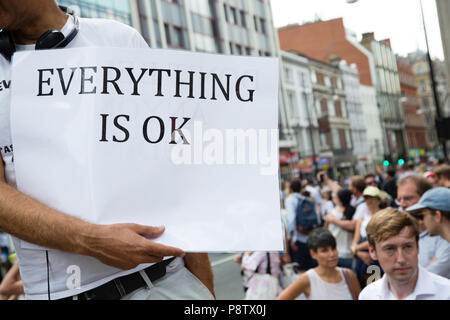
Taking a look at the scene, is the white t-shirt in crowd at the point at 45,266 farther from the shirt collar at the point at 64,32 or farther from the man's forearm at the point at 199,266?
the man's forearm at the point at 199,266

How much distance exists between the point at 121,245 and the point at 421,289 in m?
1.11

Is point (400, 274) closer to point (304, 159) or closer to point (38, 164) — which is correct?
point (38, 164)

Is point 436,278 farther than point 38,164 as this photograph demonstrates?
Yes

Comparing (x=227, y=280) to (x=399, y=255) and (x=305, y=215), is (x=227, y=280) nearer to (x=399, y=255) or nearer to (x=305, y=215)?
(x=305, y=215)

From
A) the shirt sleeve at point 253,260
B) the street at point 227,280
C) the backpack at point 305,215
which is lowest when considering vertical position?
the street at point 227,280

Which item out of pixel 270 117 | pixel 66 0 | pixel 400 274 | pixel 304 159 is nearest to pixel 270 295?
pixel 400 274

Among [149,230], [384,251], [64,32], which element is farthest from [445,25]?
[149,230]

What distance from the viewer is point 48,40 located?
125 centimetres

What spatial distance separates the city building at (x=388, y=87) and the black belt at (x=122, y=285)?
Answer: 163 cm

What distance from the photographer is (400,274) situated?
215 centimetres

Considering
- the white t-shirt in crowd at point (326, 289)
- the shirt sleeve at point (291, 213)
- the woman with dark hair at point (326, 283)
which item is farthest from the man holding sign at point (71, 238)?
the shirt sleeve at point (291, 213)

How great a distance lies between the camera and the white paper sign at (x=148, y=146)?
3.79ft
